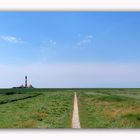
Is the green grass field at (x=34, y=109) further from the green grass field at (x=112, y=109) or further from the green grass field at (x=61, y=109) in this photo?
the green grass field at (x=112, y=109)

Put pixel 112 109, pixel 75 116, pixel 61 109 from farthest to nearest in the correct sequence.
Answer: pixel 61 109 < pixel 75 116 < pixel 112 109

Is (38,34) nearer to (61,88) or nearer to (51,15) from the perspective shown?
(51,15)

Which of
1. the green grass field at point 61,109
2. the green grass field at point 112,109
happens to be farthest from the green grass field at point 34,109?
the green grass field at point 112,109

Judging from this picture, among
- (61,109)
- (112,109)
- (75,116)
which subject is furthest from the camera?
(61,109)

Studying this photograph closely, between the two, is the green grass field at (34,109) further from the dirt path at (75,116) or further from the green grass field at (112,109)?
the green grass field at (112,109)

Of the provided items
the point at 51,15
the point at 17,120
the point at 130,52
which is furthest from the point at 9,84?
the point at 130,52

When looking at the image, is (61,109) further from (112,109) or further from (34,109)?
(112,109)

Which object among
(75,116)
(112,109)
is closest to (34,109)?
(75,116)
